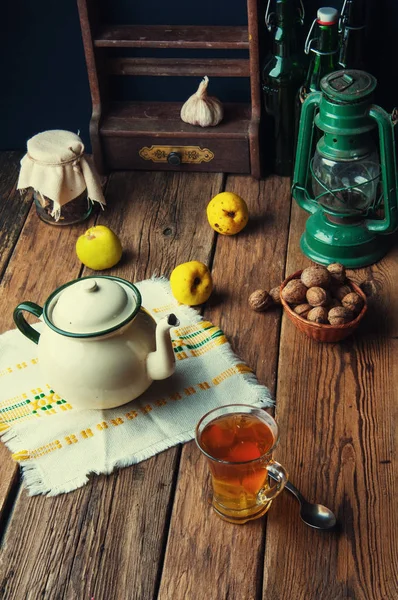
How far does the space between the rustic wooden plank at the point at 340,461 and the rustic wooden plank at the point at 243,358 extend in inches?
1.2

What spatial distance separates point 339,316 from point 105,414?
0.49 m

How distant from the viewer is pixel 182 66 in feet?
6.88

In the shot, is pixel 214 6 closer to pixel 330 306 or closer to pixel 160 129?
pixel 160 129

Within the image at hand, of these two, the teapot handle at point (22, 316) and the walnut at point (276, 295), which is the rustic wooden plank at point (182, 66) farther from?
the teapot handle at point (22, 316)

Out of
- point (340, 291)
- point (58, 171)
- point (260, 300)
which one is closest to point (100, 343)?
point (260, 300)

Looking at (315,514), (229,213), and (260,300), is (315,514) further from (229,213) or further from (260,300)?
(229,213)

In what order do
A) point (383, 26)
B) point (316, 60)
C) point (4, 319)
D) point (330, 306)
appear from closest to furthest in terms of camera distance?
point (330, 306) → point (4, 319) → point (316, 60) → point (383, 26)

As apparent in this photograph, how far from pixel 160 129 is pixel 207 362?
2.50 feet

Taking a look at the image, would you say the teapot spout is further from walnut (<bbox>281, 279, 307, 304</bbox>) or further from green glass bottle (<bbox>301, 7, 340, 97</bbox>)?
green glass bottle (<bbox>301, 7, 340, 97</bbox>)

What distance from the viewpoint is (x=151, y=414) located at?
1490 mm

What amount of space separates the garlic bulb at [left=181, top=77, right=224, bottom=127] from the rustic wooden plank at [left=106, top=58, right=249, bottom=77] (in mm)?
39

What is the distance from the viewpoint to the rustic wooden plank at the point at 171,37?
1982 millimetres

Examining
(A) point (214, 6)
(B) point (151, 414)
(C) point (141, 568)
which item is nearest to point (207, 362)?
(B) point (151, 414)

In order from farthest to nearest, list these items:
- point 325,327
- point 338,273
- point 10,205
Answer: point 10,205
point 338,273
point 325,327
